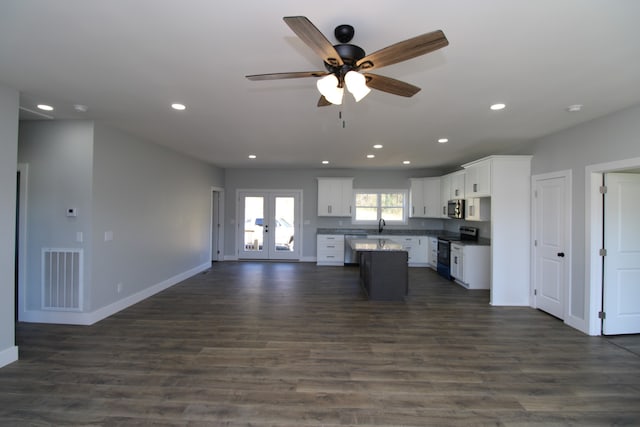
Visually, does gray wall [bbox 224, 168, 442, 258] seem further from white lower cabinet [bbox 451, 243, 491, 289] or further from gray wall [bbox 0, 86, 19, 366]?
gray wall [bbox 0, 86, 19, 366]

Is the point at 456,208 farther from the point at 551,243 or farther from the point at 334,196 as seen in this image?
the point at 334,196

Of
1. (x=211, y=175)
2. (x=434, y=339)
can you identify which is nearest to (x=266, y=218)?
(x=211, y=175)

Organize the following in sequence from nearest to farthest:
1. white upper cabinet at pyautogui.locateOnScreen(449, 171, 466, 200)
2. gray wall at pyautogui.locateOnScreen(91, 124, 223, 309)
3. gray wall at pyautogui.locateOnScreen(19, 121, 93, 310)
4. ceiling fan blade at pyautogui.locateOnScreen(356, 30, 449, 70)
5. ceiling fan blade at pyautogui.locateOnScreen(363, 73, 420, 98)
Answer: ceiling fan blade at pyautogui.locateOnScreen(356, 30, 449, 70) → ceiling fan blade at pyautogui.locateOnScreen(363, 73, 420, 98) → gray wall at pyautogui.locateOnScreen(19, 121, 93, 310) → gray wall at pyautogui.locateOnScreen(91, 124, 223, 309) → white upper cabinet at pyautogui.locateOnScreen(449, 171, 466, 200)

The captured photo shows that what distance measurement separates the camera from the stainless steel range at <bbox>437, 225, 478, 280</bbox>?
6.27 m

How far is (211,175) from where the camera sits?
730cm

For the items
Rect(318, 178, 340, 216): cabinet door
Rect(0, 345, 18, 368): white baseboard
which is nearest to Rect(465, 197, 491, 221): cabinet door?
Rect(318, 178, 340, 216): cabinet door

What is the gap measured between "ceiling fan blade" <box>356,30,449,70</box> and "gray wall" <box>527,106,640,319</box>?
3188mm

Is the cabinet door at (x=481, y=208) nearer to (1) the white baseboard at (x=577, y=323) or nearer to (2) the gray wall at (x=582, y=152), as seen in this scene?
(2) the gray wall at (x=582, y=152)

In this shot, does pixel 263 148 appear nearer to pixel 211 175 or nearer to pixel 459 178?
pixel 211 175

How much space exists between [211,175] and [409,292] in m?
5.43

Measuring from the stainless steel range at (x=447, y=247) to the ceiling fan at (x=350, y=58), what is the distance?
516cm

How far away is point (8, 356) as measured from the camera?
2766 millimetres

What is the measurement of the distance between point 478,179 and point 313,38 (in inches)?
188

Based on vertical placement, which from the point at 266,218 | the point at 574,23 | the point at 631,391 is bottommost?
the point at 631,391
